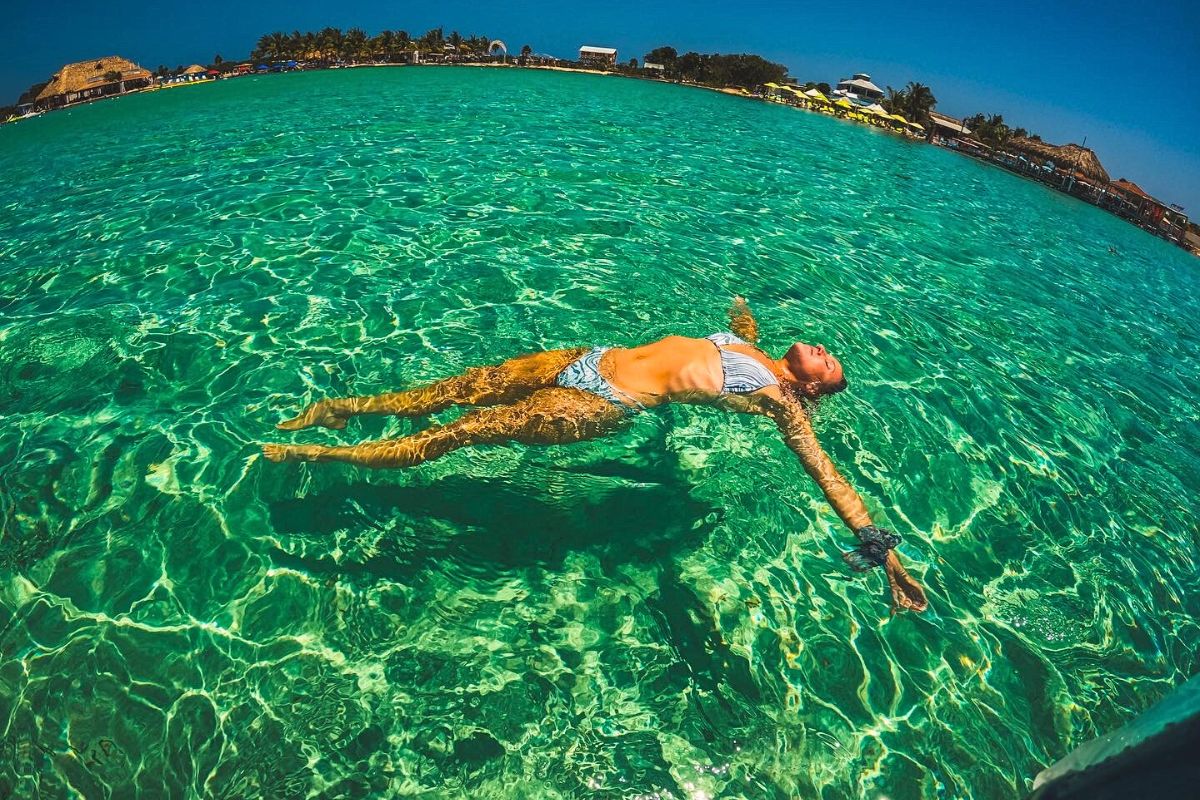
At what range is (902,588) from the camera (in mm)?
3361

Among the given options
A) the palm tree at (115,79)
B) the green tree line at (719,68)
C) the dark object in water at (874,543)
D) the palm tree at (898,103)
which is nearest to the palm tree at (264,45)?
the palm tree at (115,79)

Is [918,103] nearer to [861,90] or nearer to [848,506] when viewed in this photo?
[861,90]

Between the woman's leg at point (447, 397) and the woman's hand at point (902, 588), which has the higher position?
the woman's leg at point (447, 397)

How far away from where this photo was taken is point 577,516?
3771 millimetres

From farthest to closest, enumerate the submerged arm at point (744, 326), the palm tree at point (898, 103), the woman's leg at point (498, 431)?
the palm tree at point (898, 103)
the submerged arm at point (744, 326)
the woman's leg at point (498, 431)

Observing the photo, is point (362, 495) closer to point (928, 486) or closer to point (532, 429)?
point (532, 429)

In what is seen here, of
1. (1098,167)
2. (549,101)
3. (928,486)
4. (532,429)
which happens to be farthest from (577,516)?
(1098,167)

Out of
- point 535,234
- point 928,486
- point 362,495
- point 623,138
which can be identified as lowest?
point 362,495

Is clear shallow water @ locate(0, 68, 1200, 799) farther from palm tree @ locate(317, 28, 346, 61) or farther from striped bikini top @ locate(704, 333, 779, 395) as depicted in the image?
palm tree @ locate(317, 28, 346, 61)

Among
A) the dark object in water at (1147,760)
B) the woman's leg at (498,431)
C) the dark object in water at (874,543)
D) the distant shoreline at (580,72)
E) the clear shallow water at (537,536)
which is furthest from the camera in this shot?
the distant shoreline at (580,72)

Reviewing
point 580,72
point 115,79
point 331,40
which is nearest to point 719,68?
point 580,72

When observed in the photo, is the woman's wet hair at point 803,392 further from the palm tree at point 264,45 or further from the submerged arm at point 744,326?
the palm tree at point 264,45

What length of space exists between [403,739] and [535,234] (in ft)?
21.9

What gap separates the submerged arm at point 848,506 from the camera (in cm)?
334
